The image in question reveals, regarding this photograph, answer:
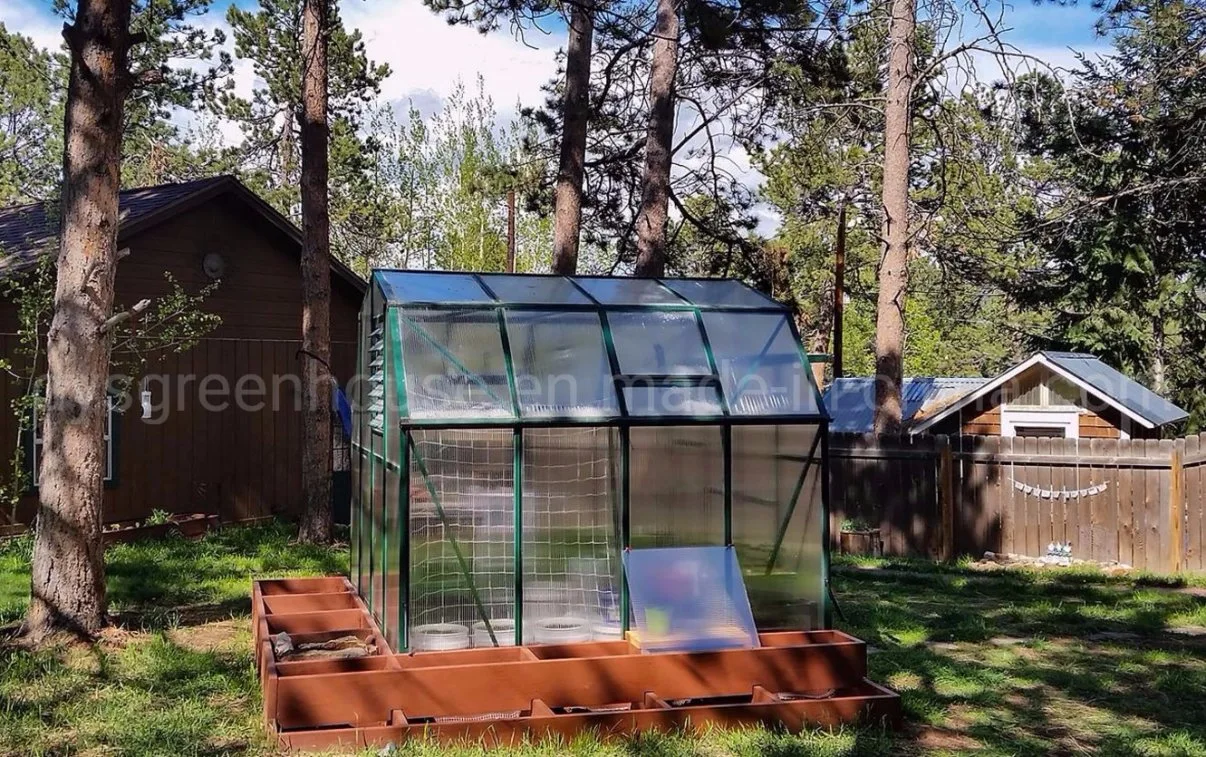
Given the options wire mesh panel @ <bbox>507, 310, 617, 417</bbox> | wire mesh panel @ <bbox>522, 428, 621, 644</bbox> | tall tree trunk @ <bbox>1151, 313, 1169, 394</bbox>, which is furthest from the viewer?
tall tree trunk @ <bbox>1151, 313, 1169, 394</bbox>

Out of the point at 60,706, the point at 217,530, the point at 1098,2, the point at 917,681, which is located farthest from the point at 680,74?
the point at 60,706

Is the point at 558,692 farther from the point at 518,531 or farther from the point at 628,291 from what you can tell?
the point at 628,291

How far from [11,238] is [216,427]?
3.43 m

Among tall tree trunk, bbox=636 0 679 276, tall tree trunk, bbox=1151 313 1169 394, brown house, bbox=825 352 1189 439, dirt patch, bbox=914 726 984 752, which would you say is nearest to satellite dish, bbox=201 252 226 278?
tall tree trunk, bbox=636 0 679 276

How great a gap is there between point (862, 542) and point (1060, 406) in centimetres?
657

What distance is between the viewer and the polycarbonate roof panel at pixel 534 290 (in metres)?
7.35

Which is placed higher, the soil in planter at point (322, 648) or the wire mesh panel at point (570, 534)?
the wire mesh panel at point (570, 534)

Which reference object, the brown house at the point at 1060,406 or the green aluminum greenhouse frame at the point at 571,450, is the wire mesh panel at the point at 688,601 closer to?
the green aluminum greenhouse frame at the point at 571,450

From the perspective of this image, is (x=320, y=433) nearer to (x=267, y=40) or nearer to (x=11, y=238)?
(x=11, y=238)

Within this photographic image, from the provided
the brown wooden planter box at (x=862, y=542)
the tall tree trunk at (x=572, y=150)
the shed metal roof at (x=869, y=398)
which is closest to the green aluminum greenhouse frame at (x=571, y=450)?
the tall tree trunk at (x=572, y=150)

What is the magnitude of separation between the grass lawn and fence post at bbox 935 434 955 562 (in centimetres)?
211

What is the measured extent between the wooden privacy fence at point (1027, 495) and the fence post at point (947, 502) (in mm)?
13

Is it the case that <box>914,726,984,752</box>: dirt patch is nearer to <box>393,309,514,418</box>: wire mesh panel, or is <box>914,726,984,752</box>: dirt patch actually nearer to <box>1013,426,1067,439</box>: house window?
<box>393,309,514,418</box>: wire mesh panel

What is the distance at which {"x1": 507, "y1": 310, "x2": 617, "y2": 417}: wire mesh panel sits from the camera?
6.78m
